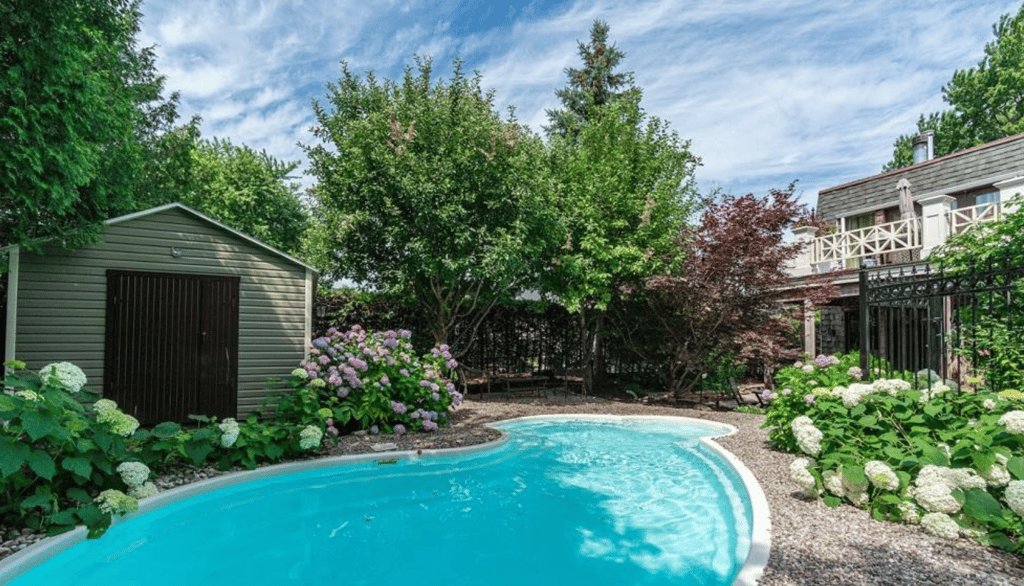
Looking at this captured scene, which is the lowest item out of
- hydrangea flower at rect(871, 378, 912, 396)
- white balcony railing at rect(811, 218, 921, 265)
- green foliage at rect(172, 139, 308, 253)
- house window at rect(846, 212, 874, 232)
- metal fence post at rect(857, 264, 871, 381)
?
hydrangea flower at rect(871, 378, 912, 396)

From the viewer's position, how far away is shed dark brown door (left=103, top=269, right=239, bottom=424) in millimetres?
6875

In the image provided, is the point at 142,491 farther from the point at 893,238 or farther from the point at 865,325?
the point at 893,238

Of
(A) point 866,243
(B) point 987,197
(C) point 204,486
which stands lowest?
(C) point 204,486

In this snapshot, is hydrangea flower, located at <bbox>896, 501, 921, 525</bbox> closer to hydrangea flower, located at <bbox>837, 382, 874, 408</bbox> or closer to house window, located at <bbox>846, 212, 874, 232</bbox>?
hydrangea flower, located at <bbox>837, 382, 874, 408</bbox>

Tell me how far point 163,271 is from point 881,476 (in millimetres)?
8542

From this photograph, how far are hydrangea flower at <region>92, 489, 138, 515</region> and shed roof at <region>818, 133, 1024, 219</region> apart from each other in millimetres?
17620

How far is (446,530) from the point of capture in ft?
14.9

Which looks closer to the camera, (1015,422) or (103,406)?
(1015,422)

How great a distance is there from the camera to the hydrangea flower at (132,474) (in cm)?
412

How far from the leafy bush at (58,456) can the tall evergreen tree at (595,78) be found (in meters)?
20.9

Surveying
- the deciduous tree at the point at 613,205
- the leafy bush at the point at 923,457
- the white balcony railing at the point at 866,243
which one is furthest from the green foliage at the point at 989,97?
the leafy bush at the point at 923,457

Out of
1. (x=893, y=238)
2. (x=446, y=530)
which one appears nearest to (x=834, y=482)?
(x=446, y=530)

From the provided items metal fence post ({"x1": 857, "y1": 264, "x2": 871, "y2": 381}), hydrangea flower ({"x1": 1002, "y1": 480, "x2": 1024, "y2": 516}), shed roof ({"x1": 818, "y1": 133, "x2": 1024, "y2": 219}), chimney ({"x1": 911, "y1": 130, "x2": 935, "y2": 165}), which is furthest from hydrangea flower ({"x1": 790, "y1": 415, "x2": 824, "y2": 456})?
chimney ({"x1": 911, "y1": 130, "x2": 935, "y2": 165})

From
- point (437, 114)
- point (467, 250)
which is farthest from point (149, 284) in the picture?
point (437, 114)
